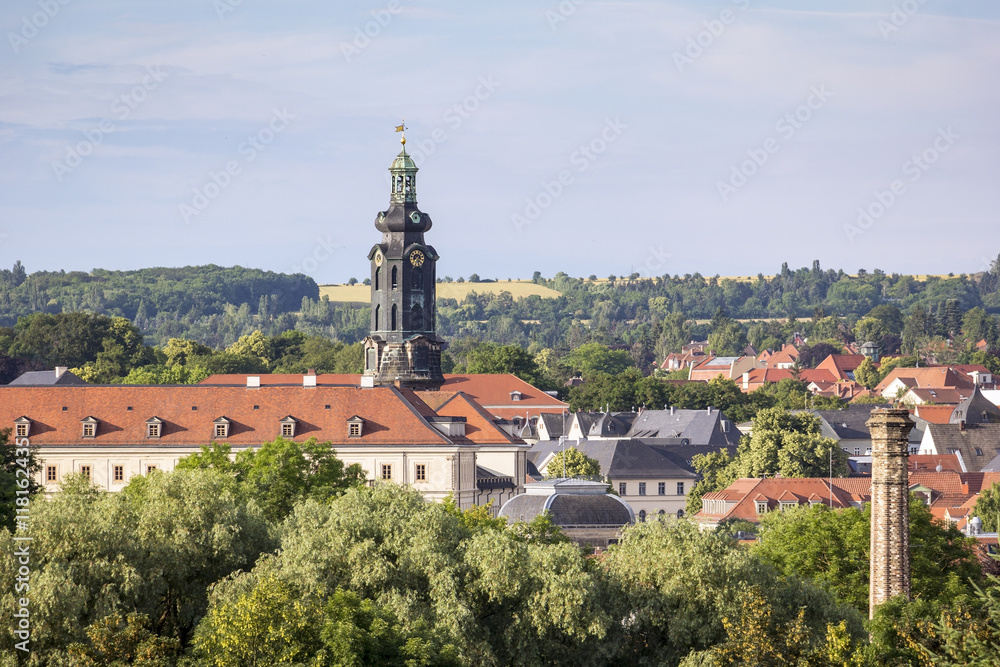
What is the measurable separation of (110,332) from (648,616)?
13656 centimetres

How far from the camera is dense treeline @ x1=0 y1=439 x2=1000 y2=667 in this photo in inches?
1614

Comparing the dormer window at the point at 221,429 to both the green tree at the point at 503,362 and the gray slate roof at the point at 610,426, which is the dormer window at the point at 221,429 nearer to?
the gray slate roof at the point at 610,426

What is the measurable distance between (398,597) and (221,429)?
46829 millimetres

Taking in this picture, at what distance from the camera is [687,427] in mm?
156625

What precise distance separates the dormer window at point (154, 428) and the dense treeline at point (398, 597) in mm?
36127

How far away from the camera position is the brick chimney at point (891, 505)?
48.3 m

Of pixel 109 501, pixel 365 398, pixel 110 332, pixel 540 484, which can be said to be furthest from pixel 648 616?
pixel 110 332

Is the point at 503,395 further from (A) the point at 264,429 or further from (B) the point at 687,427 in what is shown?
(A) the point at 264,429

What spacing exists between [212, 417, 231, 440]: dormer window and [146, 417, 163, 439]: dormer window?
8.56 feet

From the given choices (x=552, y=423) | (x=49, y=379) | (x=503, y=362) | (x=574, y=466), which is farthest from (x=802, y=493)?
(x=503, y=362)

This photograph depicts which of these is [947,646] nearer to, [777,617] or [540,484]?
[777,617]

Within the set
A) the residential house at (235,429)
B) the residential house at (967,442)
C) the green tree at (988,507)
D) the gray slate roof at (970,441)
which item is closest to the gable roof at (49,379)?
the residential house at (235,429)

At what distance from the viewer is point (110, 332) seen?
17712cm

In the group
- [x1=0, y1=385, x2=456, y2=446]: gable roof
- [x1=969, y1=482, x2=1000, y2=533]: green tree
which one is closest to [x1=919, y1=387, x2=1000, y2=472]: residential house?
[x1=969, y1=482, x2=1000, y2=533]: green tree
